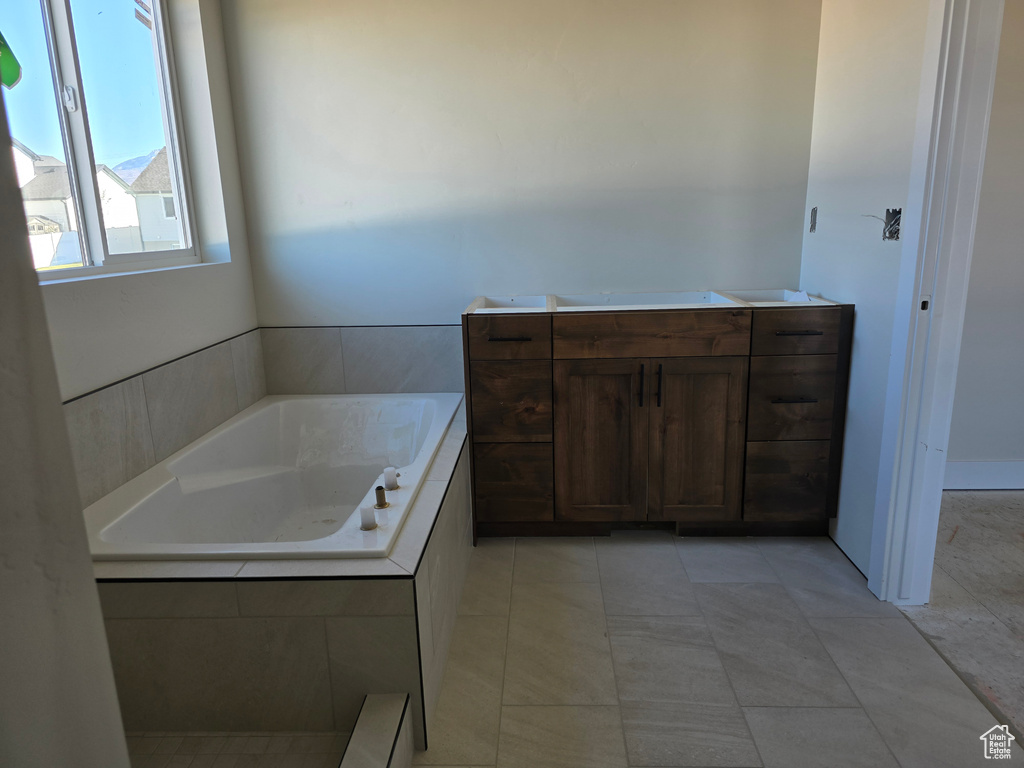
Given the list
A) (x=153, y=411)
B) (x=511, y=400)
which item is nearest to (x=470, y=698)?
(x=511, y=400)

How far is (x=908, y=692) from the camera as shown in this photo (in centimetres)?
171

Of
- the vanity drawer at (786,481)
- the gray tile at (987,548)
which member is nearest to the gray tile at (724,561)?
the vanity drawer at (786,481)

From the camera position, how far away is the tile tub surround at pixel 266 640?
1.50m

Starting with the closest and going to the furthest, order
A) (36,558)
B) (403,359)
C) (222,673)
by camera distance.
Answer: (36,558) → (222,673) → (403,359)

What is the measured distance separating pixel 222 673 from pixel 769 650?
1471 millimetres

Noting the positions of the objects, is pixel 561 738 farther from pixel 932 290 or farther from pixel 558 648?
pixel 932 290

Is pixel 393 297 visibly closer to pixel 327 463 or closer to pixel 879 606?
pixel 327 463

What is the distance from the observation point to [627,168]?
2.75 m

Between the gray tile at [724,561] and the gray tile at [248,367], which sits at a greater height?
the gray tile at [248,367]

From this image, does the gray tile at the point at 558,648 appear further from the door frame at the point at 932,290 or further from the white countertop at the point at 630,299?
the white countertop at the point at 630,299

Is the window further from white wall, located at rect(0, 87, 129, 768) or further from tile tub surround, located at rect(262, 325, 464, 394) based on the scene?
white wall, located at rect(0, 87, 129, 768)

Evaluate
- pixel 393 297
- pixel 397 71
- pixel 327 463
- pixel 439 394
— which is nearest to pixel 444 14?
pixel 397 71

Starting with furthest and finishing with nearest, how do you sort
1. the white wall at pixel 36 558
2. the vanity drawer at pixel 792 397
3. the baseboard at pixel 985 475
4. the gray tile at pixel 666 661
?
the baseboard at pixel 985 475
the vanity drawer at pixel 792 397
the gray tile at pixel 666 661
the white wall at pixel 36 558

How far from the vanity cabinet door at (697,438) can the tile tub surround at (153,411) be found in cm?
168
